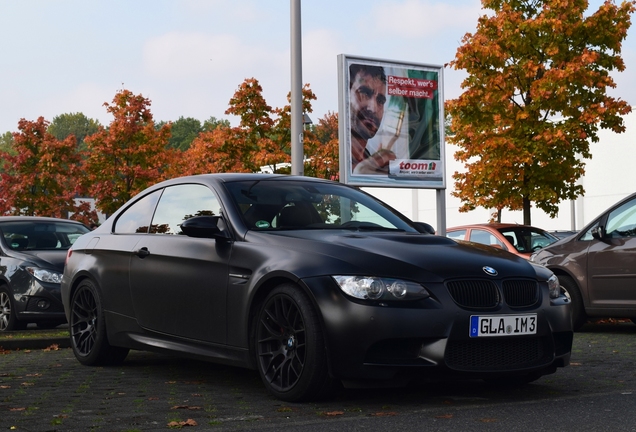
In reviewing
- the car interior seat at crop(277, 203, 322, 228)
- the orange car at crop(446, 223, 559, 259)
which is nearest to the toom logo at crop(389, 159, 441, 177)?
the orange car at crop(446, 223, 559, 259)

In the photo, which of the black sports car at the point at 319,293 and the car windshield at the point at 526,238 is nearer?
the black sports car at the point at 319,293

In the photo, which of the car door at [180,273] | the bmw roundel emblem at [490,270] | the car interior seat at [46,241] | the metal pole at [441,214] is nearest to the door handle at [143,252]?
the car door at [180,273]

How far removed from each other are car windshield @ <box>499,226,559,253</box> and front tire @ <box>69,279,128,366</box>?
10391mm

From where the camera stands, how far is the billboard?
16281 millimetres

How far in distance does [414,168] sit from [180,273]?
1027cm

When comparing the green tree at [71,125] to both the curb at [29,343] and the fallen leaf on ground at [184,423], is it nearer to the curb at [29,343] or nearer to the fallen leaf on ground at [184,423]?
the curb at [29,343]

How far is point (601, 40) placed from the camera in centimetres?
2342

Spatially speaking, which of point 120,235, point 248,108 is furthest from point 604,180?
point 120,235

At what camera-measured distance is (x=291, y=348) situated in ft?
20.7

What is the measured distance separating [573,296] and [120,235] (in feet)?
19.9

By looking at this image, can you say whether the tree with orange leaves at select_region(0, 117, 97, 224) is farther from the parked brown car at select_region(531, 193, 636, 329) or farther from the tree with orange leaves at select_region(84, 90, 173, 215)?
the parked brown car at select_region(531, 193, 636, 329)

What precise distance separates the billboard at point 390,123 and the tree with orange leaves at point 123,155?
Result: 943 inches

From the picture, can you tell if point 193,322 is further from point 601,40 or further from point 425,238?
point 601,40

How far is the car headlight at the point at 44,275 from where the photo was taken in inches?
506
